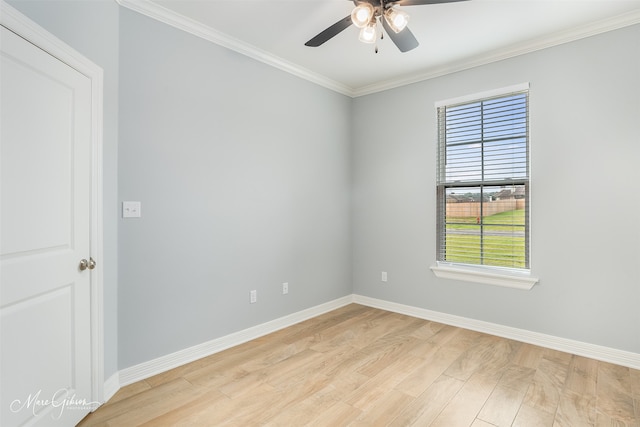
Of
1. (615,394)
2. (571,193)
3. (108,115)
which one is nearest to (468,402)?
(615,394)

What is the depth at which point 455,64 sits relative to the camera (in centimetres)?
348

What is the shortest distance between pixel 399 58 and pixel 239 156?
6.24 ft

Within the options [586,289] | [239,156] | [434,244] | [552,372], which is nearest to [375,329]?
[434,244]

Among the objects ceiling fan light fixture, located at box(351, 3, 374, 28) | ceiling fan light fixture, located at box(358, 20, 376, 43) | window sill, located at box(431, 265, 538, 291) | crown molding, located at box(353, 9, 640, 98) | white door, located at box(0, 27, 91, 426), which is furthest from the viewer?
window sill, located at box(431, 265, 538, 291)

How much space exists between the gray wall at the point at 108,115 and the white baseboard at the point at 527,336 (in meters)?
2.91

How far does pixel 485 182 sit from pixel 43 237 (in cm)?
356

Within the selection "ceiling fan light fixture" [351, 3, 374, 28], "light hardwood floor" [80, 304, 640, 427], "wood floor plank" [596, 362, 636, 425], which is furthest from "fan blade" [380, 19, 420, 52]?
"wood floor plank" [596, 362, 636, 425]

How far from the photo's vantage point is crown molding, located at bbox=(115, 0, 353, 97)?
2.42 meters

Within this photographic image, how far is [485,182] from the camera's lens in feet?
11.1

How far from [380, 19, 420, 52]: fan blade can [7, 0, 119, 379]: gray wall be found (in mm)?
1791

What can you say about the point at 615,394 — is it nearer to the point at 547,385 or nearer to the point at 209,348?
the point at 547,385

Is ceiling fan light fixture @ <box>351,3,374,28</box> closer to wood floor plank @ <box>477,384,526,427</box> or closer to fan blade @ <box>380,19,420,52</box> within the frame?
fan blade @ <box>380,19,420,52</box>

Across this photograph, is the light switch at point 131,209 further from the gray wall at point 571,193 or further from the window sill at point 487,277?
the window sill at point 487,277

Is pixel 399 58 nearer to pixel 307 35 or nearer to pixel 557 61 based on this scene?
pixel 307 35
